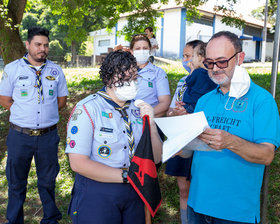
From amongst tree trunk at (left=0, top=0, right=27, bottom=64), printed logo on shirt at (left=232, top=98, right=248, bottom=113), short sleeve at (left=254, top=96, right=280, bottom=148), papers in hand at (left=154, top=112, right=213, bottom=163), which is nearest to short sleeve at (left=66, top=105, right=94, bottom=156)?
papers in hand at (left=154, top=112, right=213, bottom=163)

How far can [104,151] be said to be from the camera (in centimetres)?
217

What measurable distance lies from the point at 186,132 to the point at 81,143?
717mm

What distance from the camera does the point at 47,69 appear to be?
427 centimetres

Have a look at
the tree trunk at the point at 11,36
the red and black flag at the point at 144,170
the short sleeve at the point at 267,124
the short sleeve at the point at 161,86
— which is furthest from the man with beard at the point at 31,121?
the tree trunk at the point at 11,36

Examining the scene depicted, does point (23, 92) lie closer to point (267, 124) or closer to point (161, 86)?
point (161, 86)

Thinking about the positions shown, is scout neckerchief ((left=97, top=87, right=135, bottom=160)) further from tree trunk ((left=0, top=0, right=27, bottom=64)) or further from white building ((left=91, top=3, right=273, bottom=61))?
white building ((left=91, top=3, right=273, bottom=61))

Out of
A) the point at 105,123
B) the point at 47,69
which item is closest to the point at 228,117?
the point at 105,123

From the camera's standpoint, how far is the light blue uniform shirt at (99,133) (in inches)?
82.4

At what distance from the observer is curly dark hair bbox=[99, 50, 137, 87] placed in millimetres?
2217

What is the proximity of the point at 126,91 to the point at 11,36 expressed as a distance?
245 inches

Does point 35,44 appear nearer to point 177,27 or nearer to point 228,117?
point 228,117

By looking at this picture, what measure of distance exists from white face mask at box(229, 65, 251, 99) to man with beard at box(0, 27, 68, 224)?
2789 mm

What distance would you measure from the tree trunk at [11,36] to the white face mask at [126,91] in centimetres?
597

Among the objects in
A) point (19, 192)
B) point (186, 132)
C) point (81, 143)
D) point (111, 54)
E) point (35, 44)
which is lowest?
point (19, 192)
